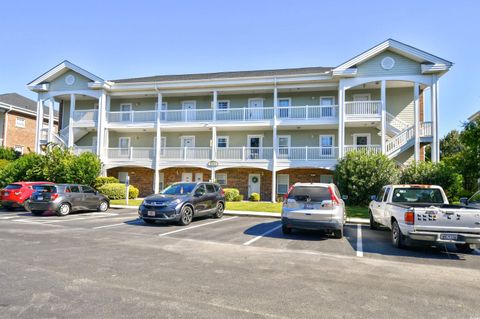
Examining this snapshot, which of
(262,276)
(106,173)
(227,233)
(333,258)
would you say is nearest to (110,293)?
(262,276)

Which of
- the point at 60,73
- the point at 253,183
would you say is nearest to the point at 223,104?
the point at 253,183

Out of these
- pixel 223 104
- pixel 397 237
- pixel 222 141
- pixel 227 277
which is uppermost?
pixel 223 104

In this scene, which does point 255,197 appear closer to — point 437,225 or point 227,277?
point 437,225

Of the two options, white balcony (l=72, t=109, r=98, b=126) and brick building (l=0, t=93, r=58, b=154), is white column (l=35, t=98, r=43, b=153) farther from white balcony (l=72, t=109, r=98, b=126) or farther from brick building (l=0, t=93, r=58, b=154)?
brick building (l=0, t=93, r=58, b=154)

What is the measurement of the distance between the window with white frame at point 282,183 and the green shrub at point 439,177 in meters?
8.46

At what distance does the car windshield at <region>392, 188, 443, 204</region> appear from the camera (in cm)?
954

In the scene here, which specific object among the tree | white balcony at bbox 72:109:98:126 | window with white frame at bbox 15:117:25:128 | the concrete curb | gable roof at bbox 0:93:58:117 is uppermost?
gable roof at bbox 0:93:58:117

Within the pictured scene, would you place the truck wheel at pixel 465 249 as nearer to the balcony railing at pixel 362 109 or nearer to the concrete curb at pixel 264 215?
the concrete curb at pixel 264 215

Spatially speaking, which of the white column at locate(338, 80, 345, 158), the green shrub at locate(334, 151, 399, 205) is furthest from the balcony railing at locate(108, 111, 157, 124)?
the green shrub at locate(334, 151, 399, 205)

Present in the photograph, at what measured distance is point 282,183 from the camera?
2341 centimetres

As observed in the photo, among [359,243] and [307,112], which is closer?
[359,243]

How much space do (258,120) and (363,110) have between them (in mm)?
7089

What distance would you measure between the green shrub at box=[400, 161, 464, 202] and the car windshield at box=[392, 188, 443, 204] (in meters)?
7.95

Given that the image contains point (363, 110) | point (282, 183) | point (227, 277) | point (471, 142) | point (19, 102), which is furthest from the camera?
point (19, 102)
